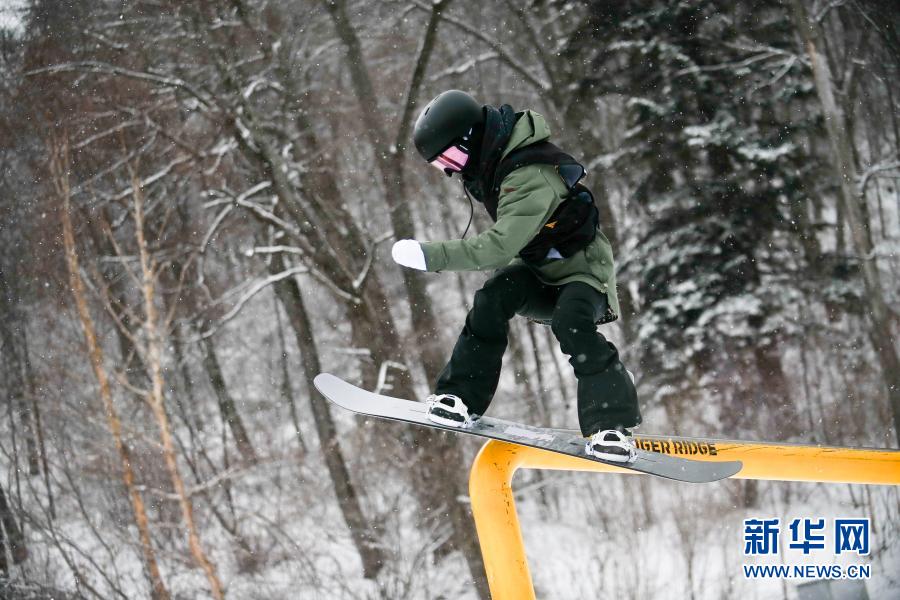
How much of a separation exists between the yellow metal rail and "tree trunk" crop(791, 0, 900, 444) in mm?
8508

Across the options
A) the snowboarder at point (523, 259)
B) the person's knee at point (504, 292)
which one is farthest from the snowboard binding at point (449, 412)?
the person's knee at point (504, 292)

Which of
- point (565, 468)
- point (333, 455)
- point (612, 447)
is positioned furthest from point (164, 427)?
point (612, 447)

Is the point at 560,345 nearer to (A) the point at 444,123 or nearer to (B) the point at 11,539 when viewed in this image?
(A) the point at 444,123

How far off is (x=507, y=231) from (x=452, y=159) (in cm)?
41

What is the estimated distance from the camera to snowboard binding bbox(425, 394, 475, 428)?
292cm

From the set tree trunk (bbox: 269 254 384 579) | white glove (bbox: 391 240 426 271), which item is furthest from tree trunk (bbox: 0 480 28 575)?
white glove (bbox: 391 240 426 271)

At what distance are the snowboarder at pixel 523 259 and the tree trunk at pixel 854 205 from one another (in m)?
9.00

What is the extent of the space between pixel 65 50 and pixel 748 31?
10411 millimetres

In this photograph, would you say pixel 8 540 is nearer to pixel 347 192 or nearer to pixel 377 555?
pixel 377 555

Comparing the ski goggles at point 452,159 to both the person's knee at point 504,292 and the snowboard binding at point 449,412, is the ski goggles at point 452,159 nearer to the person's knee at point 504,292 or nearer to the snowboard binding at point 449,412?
the person's knee at point 504,292

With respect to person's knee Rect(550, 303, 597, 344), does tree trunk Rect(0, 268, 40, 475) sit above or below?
above

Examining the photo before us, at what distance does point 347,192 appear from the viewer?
47.2ft

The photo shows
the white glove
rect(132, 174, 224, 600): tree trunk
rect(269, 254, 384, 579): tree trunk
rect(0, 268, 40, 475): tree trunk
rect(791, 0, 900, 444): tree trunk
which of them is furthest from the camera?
rect(0, 268, 40, 475): tree trunk

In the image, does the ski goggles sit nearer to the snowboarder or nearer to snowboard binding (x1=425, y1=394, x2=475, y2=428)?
the snowboarder
